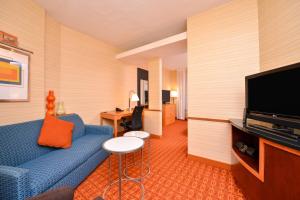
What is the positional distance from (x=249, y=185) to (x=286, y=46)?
1535 millimetres

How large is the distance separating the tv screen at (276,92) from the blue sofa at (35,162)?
2263mm

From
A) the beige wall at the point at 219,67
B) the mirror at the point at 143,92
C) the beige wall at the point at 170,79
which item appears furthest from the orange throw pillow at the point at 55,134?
the beige wall at the point at 170,79

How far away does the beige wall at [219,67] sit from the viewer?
1.91 metres

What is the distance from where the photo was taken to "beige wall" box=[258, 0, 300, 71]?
1288 mm

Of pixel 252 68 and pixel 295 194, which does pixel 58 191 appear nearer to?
pixel 295 194

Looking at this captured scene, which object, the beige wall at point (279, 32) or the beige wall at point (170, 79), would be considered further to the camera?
the beige wall at point (170, 79)

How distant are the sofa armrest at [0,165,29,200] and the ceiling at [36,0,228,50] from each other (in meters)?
2.39

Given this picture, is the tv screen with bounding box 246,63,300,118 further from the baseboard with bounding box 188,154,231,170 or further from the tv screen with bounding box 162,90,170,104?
the tv screen with bounding box 162,90,170,104

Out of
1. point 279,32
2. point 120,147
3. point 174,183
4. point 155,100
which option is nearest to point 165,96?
point 155,100

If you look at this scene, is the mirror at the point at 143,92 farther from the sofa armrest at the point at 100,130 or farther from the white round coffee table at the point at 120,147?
the white round coffee table at the point at 120,147

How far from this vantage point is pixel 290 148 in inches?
33.5

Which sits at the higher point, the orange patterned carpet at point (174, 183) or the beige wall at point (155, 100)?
the beige wall at point (155, 100)

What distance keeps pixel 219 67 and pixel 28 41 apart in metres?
3.08

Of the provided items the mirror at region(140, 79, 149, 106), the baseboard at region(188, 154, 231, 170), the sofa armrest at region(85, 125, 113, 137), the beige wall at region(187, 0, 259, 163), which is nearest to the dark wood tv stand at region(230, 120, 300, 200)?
the baseboard at region(188, 154, 231, 170)
